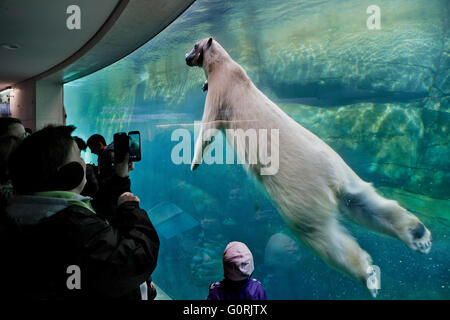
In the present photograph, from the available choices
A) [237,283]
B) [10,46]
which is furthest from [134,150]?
[10,46]

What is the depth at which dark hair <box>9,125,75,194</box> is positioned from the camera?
96cm

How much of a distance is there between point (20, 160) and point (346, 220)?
1689mm

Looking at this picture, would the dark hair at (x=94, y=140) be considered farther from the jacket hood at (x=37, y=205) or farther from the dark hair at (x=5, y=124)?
the jacket hood at (x=37, y=205)

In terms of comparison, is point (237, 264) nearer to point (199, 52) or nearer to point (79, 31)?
point (199, 52)

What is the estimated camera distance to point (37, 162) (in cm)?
97

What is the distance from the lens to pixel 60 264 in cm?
88

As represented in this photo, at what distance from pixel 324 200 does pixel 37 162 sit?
5.03 ft

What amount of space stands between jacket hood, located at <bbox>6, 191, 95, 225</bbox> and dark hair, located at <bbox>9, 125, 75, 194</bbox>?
0.04m

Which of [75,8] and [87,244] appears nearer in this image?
[87,244]

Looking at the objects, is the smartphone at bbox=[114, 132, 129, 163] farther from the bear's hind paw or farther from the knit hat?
the bear's hind paw

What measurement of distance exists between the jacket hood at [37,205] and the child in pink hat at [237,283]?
35.6 inches

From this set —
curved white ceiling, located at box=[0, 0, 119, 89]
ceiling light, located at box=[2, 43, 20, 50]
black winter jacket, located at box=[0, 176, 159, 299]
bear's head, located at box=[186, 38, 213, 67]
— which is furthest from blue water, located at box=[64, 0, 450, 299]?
ceiling light, located at box=[2, 43, 20, 50]

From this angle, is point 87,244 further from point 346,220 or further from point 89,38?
point 89,38
